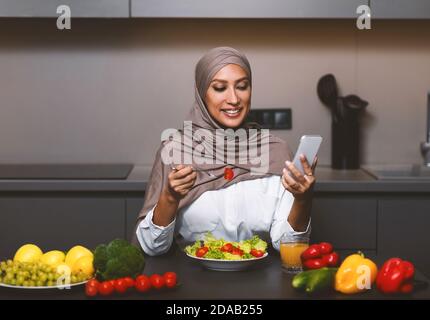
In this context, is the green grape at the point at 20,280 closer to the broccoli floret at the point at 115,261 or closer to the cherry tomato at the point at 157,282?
the broccoli floret at the point at 115,261

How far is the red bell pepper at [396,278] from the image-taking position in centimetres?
163

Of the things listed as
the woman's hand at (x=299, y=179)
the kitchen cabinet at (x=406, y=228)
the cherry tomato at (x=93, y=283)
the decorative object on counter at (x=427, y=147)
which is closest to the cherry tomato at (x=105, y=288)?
the cherry tomato at (x=93, y=283)

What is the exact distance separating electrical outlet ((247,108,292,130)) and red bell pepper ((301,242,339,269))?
1.71 m

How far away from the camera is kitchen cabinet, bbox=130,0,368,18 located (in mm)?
3082

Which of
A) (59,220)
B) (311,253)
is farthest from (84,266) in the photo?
(59,220)

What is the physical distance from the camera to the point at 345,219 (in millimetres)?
2949

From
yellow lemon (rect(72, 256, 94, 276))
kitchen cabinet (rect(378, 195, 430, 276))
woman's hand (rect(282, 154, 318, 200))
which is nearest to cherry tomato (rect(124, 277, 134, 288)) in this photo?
yellow lemon (rect(72, 256, 94, 276))

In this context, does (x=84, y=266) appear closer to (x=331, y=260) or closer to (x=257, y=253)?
(x=257, y=253)

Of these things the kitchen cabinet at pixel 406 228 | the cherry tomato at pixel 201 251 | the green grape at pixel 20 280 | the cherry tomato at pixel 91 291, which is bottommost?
the kitchen cabinet at pixel 406 228

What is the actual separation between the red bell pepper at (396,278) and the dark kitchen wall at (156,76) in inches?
73.1

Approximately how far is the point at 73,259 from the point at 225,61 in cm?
89

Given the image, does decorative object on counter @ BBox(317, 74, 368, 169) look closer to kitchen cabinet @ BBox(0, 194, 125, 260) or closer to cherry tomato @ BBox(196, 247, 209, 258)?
kitchen cabinet @ BBox(0, 194, 125, 260)

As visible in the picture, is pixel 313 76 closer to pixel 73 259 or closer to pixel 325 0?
pixel 325 0

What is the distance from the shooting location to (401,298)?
1.62m
